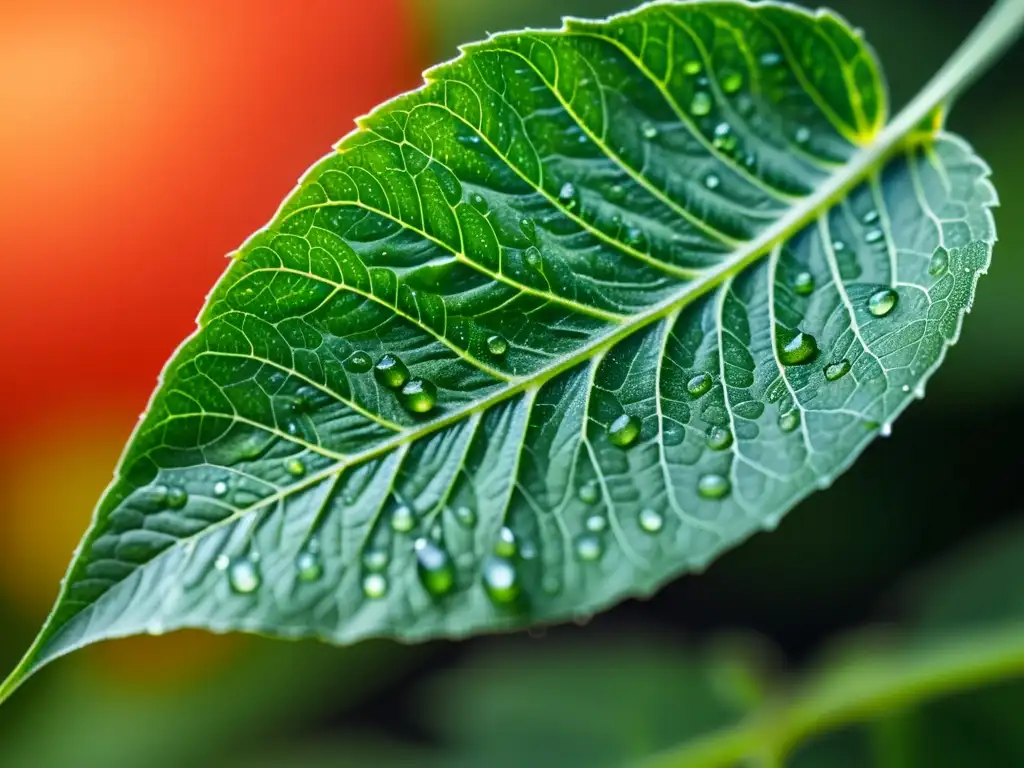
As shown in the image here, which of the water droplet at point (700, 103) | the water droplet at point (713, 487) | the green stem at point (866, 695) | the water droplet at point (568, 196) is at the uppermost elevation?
the water droplet at point (700, 103)

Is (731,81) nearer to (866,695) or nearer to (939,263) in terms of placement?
(939,263)

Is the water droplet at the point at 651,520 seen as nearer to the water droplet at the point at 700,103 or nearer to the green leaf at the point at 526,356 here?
the green leaf at the point at 526,356

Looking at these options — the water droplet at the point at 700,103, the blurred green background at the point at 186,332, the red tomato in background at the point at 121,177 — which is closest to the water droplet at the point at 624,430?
the water droplet at the point at 700,103

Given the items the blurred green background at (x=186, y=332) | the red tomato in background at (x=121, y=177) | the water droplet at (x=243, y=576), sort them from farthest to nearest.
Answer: the red tomato in background at (x=121, y=177)
the blurred green background at (x=186, y=332)
the water droplet at (x=243, y=576)

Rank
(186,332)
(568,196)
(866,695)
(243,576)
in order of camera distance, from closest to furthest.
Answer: (243,576), (568,196), (866,695), (186,332)

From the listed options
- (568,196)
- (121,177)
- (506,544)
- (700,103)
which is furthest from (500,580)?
(121,177)

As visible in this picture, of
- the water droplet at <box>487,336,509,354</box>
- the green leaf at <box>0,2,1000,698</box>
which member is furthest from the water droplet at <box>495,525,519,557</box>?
the water droplet at <box>487,336,509,354</box>

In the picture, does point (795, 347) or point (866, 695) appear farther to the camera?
point (866, 695)

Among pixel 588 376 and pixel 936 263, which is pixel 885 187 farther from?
pixel 588 376
